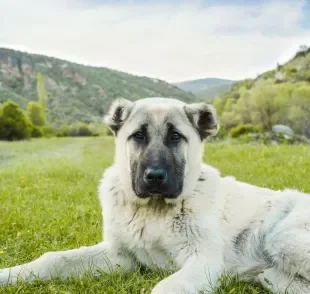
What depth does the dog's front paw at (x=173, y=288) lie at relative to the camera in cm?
370

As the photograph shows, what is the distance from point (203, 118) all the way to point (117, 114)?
2.97 ft

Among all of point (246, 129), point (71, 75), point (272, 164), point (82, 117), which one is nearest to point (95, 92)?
point (71, 75)

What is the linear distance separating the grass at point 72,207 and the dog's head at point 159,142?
2.94 feet

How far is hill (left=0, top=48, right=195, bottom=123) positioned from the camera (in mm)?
77788

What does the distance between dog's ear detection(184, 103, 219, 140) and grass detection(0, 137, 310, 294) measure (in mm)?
1508

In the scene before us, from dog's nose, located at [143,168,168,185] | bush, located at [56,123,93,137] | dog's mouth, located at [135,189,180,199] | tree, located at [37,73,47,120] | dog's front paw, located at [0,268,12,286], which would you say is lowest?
bush, located at [56,123,93,137]

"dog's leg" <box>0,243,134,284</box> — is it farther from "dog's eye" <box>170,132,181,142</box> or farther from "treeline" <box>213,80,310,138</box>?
"treeline" <box>213,80,310,138</box>

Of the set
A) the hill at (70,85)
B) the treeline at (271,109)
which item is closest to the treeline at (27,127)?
the hill at (70,85)

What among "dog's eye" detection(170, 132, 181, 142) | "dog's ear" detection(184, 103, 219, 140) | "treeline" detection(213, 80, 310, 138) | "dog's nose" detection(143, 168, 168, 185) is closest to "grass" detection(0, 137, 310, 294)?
"dog's nose" detection(143, 168, 168, 185)

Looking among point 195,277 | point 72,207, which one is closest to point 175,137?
point 195,277

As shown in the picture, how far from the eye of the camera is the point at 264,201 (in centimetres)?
497

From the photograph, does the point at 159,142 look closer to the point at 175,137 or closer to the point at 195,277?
the point at 175,137

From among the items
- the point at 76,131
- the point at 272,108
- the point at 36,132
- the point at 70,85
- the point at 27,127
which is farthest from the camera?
the point at 70,85

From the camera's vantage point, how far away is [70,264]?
4.59 metres
